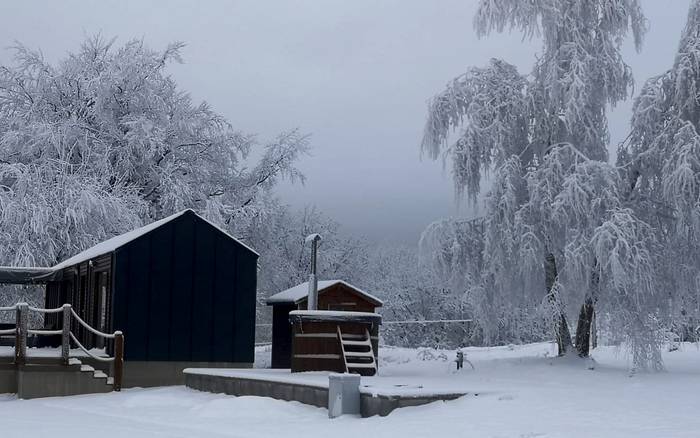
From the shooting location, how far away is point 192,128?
29.3 m

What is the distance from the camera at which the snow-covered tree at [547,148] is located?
17.5 meters

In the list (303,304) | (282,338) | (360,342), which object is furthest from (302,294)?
(360,342)

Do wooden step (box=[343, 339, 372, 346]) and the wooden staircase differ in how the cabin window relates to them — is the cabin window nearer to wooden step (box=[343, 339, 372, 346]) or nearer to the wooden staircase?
the wooden staircase

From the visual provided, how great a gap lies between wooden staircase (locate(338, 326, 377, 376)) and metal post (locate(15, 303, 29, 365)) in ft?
19.9

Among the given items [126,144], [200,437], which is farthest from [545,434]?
[126,144]

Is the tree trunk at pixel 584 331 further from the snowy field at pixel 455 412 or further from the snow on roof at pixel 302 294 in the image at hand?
the snow on roof at pixel 302 294

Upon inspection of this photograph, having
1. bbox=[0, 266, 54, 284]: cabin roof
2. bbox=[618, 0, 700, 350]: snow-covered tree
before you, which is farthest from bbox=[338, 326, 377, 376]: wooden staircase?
bbox=[0, 266, 54, 284]: cabin roof

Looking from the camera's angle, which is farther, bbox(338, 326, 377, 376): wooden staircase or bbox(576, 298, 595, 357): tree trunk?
bbox(576, 298, 595, 357): tree trunk

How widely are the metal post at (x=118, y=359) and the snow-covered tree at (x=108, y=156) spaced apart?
7.37 meters

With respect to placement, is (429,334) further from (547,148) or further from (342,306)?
(547,148)

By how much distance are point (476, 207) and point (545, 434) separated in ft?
33.1

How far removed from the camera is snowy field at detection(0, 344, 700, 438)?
1034cm

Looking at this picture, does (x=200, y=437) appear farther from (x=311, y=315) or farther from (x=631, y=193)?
(x=631, y=193)

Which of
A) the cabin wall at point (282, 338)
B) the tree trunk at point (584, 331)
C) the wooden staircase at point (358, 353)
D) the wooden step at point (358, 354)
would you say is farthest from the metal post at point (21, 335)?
the tree trunk at point (584, 331)
